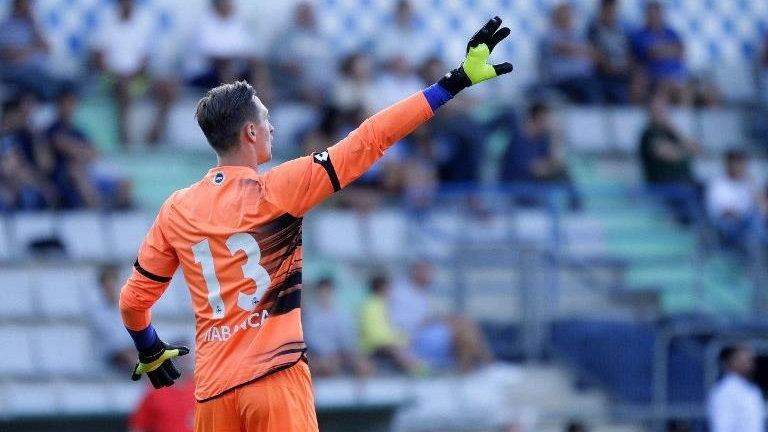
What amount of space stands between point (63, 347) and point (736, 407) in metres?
5.52

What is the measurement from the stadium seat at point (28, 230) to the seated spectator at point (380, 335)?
281 cm

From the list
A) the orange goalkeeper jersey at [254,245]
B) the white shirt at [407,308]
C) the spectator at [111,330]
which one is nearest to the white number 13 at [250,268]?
the orange goalkeeper jersey at [254,245]

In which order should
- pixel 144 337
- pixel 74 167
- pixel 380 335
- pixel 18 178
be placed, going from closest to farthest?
1. pixel 144 337
2. pixel 380 335
3. pixel 18 178
4. pixel 74 167

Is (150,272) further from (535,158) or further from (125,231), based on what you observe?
(535,158)

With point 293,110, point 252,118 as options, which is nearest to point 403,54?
point 293,110

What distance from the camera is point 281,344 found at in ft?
19.6

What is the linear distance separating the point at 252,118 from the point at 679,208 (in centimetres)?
1071

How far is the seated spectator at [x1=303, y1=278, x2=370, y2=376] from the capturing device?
12.9m

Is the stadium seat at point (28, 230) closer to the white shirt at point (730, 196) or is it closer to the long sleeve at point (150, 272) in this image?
the white shirt at point (730, 196)

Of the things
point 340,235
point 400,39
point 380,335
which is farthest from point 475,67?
point 400,39

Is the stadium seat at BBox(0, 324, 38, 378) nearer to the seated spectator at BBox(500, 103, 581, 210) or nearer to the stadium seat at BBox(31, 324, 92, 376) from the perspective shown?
the stadium seat at BBox(31, 324, 92, 376)

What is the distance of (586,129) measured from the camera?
17.1 metres

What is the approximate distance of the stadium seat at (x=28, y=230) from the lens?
13.5m

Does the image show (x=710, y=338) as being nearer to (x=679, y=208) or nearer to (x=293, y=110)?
(x=679, y=208)
